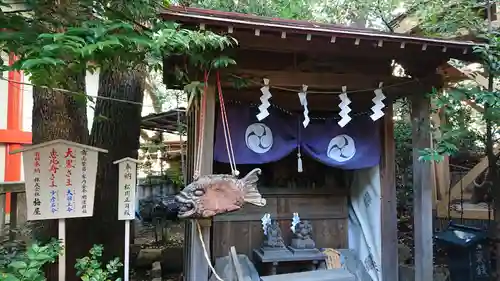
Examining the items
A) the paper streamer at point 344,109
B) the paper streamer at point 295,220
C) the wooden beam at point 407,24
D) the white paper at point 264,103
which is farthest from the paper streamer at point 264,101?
the wooden beam at point 407,24

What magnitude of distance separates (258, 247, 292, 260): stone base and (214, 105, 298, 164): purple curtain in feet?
4.50

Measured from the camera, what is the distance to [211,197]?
11.7 feet

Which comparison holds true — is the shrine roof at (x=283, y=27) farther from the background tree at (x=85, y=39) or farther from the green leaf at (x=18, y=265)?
the green leaf at (x=18, y=265)

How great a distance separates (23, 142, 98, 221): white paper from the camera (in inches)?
156

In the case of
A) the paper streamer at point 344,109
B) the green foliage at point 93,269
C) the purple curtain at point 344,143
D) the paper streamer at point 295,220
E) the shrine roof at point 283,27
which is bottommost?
the green foliage at point 93,269

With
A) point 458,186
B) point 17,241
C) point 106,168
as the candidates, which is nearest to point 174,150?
point 106,168

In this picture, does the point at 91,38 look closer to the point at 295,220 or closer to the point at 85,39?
the point at 85,39

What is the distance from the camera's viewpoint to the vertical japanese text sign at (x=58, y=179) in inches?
156

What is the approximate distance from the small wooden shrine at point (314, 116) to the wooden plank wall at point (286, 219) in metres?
0.02

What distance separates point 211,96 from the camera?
4.09 metres

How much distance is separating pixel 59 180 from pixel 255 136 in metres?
2.34

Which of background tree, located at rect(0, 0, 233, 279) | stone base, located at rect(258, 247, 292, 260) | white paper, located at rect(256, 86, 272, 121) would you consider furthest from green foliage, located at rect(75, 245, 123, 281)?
white paper, located at rect(256, 86, 272, 121)

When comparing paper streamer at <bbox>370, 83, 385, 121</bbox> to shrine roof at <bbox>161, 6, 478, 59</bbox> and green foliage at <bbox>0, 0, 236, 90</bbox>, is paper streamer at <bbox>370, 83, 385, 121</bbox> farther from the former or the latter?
green foliage at <bbox>0, 0, 236, 90</bbox>

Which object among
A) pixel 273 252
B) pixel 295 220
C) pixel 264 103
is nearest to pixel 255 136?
pixel 264 103
